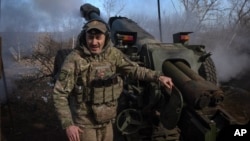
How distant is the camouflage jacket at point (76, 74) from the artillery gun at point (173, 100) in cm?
42

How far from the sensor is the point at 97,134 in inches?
141

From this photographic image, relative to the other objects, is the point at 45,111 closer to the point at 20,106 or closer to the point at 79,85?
the point at 20,106

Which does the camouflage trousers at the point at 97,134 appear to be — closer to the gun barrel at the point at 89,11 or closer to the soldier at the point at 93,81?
the soldier at the point at 93,81

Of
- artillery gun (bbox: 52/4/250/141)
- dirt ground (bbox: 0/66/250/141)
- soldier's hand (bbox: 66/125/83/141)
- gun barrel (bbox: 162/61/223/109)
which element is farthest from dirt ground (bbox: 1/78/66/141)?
soldier's hand (bbox: 66/125/83/141)

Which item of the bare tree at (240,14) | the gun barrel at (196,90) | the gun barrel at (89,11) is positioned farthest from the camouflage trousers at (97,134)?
the bare tree at (240,14)

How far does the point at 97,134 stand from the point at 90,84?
1.69 feet

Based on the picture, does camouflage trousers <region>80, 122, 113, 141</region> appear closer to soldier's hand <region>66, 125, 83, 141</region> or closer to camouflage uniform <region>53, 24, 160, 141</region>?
camouflage uniform <region>53, 24, 160, 141</region>

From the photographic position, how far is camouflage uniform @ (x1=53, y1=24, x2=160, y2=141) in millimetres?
3186

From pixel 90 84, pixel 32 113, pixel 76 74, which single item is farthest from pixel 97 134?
pixel 32 113

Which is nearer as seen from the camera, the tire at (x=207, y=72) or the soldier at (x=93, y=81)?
the soldier at (x=93, y=81)

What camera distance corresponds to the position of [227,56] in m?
10.1

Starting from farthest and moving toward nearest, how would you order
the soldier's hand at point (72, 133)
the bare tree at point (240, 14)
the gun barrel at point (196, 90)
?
the bare tree at point (240, 14)
the gun barrel at point (196, 90)
the soldier's hand at point (72, 133)

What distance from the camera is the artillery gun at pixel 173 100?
11.1 ft

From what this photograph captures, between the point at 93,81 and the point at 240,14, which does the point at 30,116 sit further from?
the point at 240,14
